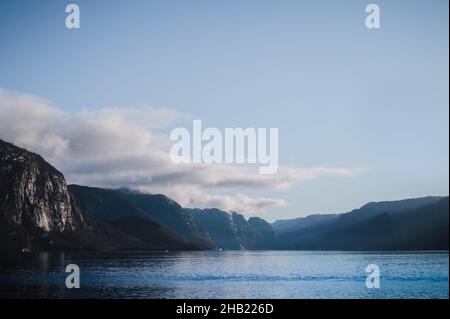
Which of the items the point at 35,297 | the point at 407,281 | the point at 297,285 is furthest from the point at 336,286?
the point at 35,297

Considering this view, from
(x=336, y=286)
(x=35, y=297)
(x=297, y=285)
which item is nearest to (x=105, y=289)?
(x=35, y=297)

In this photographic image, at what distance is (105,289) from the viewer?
8381 cm

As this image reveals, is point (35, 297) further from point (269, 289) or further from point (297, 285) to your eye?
point (297, 285)
